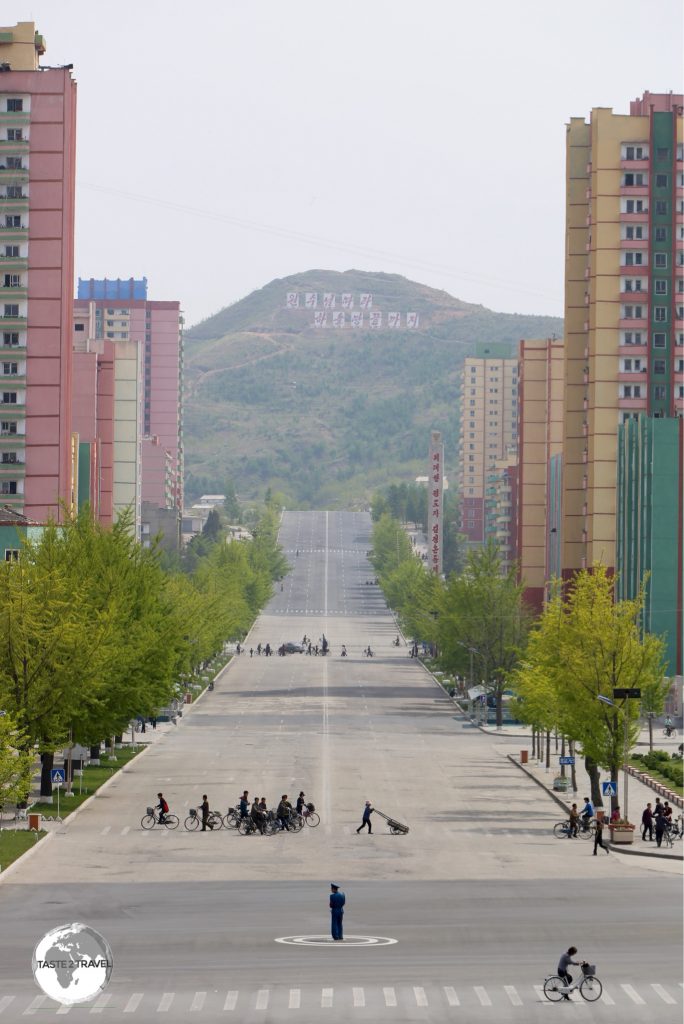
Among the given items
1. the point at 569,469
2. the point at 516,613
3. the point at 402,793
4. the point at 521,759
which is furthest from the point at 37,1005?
the point at 569,469

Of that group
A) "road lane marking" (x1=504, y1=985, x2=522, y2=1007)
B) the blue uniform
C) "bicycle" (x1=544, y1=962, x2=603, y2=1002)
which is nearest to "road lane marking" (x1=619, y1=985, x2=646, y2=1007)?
"bicycle" (x1=544, y1=962, x2=603, y2=1002)

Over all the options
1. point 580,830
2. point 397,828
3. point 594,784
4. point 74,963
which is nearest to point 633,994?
point 74,963

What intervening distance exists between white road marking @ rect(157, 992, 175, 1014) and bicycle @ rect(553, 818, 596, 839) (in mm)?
31571

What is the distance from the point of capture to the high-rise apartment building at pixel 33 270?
415 ft

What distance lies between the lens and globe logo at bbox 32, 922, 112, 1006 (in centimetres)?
2909

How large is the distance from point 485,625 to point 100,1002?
93983mm

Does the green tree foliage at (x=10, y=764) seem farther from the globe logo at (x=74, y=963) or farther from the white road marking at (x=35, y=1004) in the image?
the globe logo at (x=74, y=963)

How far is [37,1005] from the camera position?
35594 millimetres

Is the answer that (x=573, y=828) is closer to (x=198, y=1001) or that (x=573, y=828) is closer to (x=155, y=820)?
(x=155, y=820)

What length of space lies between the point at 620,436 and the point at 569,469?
1245cm

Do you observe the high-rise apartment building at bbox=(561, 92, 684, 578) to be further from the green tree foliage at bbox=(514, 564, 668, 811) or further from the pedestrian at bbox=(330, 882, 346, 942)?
the pedestrian at bbox=(330, 882, 346, 942)

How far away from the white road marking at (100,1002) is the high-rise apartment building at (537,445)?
15029cm

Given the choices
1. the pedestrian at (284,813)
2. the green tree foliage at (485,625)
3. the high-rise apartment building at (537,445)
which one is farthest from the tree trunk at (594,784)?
the high-rise apartment building at (537,445)

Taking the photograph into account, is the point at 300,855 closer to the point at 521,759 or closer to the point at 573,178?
the point at 521,759
